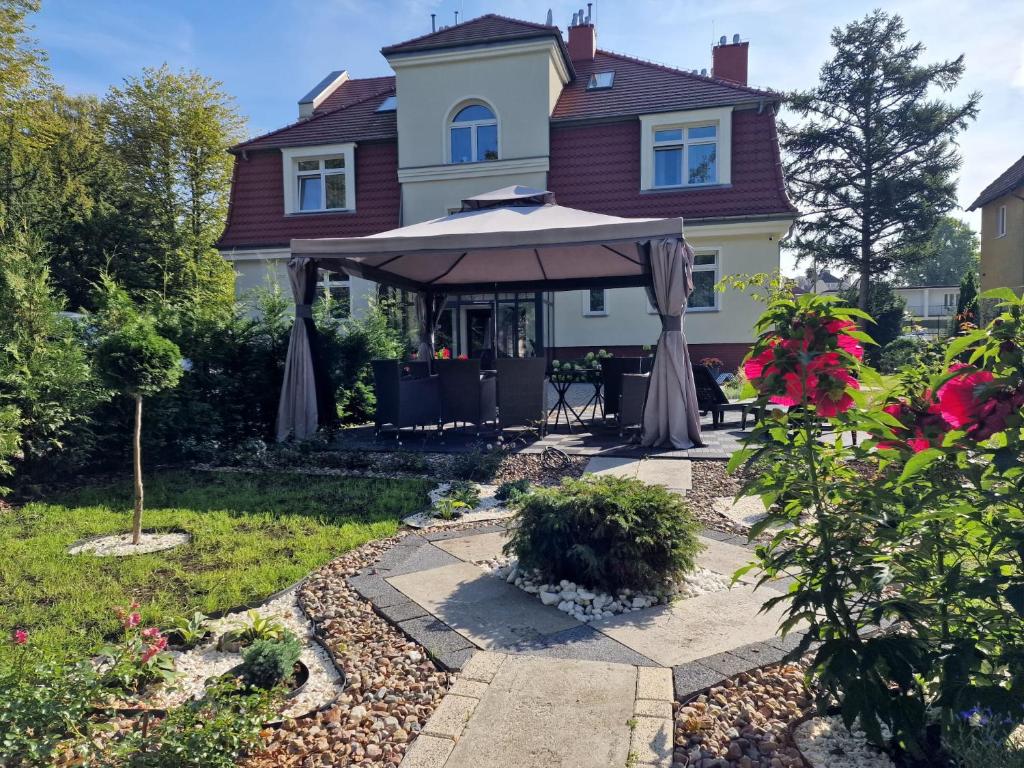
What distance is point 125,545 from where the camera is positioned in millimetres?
4074

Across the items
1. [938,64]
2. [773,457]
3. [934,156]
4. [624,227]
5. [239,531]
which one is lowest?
[239,531]

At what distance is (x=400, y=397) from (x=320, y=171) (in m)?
11.1

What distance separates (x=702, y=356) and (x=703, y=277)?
5.91 ft

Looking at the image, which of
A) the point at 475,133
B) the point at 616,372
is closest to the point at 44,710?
the point at 616,372

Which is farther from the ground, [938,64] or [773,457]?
[938,64]

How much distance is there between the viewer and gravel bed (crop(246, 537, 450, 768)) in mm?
1995

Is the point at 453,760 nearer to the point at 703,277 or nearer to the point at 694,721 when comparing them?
the point at 694,721

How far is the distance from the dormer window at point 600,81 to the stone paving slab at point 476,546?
47.2 feet

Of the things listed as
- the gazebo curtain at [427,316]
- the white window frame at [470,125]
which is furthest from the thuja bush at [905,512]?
the white window frame at [470,125]

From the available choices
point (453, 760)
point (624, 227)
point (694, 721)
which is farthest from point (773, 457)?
point (624, 227)

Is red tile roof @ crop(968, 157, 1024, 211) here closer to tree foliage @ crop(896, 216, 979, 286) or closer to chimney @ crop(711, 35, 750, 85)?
chimney @ crop(711, 35, 750, 85)

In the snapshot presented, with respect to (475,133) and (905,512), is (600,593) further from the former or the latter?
(475,133)

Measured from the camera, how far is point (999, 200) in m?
22.3

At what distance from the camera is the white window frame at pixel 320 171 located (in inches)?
622
